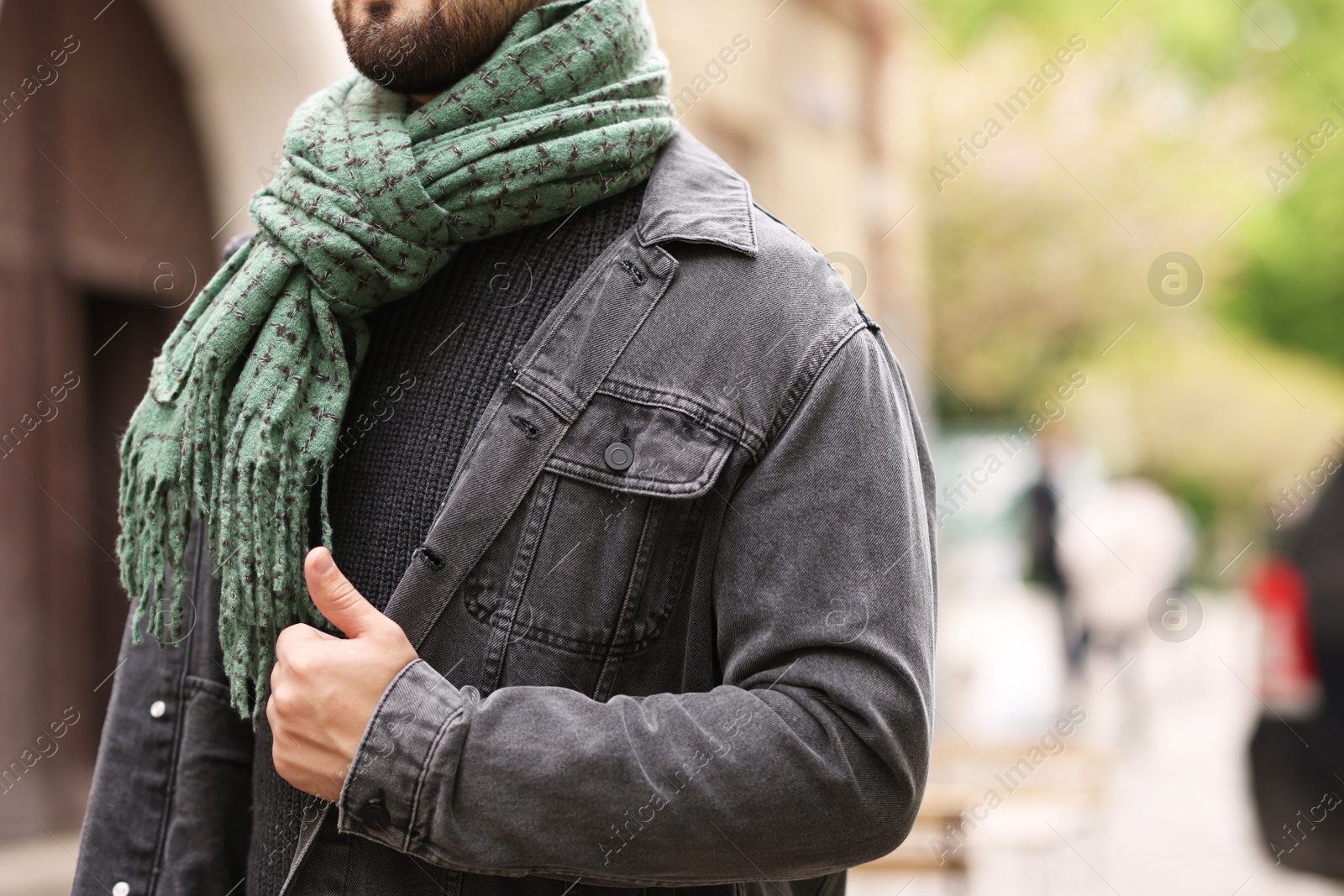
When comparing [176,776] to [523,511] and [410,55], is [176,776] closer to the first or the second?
[523,511]

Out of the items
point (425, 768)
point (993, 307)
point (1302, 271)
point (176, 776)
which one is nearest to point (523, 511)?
point (425, 768)

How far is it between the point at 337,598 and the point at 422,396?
11.7 inches

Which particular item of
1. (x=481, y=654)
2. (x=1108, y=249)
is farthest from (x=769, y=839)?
(x=1108, y=249)

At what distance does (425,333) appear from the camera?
1.69 meters

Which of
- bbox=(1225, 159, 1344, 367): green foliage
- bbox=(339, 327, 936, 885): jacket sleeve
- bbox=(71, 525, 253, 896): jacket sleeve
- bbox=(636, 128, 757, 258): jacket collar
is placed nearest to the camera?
bbox=(339, 327, 936, 885): jacket sleeve

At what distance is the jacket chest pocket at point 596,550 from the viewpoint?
1500 millimetres

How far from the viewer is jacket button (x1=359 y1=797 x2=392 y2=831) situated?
1407mm

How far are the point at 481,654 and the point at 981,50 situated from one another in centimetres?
2244

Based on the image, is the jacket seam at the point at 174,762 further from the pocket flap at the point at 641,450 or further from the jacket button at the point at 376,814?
the pocket flap at the point at 641,450

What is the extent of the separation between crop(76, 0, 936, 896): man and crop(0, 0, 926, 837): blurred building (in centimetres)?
408

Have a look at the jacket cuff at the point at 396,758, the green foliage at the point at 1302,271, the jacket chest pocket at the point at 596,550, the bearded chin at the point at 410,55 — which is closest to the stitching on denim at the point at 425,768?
the jacket cuff at the point at 396,758

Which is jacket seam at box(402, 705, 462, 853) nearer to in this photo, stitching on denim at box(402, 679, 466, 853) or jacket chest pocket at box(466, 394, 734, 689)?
stitching on denim at box(402, 679, 466, 853)

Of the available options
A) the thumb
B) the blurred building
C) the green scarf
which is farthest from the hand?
the blurred building

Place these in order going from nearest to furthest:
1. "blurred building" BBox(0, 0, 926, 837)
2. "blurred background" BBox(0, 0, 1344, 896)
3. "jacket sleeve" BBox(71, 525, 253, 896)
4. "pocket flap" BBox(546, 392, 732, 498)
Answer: "pocket flap" BBox(546, 392, 732, 498), "jacket sleeve" BBox(71, 525, 253, 896), "blurred background" BBox(0, 0, 1344, 896), "blurred building" BBox(0, 0, 926, 837)
